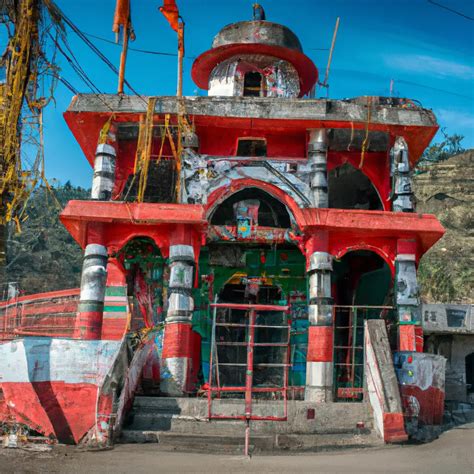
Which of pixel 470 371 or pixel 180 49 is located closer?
pixel 180 49

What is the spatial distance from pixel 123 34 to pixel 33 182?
6.03m

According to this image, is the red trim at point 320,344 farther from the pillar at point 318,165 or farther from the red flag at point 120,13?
the red flag at point 120,13

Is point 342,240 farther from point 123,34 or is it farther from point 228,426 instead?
point 123,34

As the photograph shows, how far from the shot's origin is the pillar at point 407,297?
13.3 m

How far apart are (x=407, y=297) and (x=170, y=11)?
353 inches

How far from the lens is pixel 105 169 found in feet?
47.0

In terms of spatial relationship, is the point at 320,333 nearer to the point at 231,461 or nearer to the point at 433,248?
the point at 231,461

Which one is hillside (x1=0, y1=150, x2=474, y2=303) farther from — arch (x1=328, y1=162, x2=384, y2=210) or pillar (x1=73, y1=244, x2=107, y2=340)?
pillar (x1=73, y1=244, x2=107, y2=340)

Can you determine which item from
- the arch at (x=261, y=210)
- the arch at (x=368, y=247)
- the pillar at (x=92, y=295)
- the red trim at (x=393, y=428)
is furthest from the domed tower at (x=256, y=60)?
the red trim at (x=393, y=428)

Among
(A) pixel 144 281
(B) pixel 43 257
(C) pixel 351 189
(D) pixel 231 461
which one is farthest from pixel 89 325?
(B) pixel 43 257

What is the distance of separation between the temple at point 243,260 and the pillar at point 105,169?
31 mm

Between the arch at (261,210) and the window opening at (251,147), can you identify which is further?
the arch at (261,210)

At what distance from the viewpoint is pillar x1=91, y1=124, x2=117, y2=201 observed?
1414 centimetres

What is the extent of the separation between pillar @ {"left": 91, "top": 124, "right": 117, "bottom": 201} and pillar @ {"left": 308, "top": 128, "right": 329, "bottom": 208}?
442 centimetres
